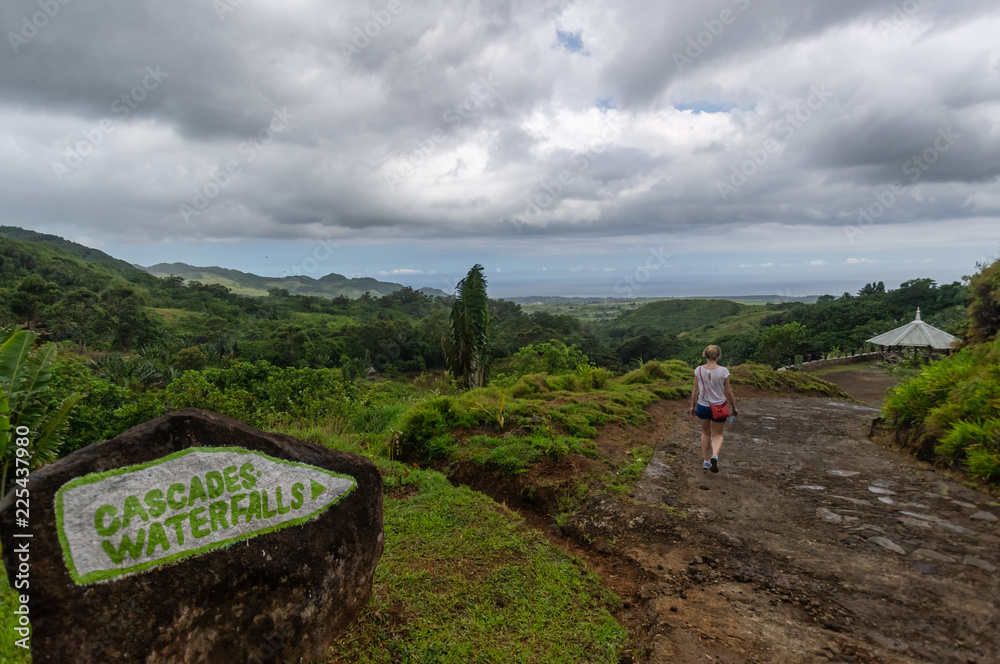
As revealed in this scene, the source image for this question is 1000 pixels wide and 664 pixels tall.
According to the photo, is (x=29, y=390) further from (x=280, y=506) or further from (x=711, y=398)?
(x=711, y=398)

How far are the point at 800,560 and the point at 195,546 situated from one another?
4.46 meters

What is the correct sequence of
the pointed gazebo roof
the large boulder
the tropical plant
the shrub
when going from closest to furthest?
the large boulder, the tropical plant, the shrub, the pointed gazebo roof

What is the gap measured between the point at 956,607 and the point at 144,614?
→ 4.91 meters

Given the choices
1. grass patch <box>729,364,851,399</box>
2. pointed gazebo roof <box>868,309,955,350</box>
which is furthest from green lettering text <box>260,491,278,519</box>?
pointed gazebo roof <box>868,309,955,350</box>

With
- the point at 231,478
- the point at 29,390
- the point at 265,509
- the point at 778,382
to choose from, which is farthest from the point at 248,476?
the point at 778,382

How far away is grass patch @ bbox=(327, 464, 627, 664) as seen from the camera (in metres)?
3.08

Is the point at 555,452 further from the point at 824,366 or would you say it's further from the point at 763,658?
the point at 824,366

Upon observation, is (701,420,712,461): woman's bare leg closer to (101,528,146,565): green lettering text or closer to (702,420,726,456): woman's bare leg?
(702,420,726,456): woman's bare leg

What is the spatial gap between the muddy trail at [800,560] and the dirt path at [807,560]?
1cm

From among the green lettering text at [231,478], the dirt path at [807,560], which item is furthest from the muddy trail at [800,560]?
the green lettering text at [231,478]

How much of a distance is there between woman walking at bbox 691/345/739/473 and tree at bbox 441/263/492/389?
10.5m

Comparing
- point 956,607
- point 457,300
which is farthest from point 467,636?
point 457,300

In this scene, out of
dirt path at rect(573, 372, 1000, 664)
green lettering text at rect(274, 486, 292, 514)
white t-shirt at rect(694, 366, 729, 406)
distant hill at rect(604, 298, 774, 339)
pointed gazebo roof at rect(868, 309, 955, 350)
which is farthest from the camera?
distant hill at rect(604, 298, 774, 339)

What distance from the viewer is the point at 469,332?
1622 cm
